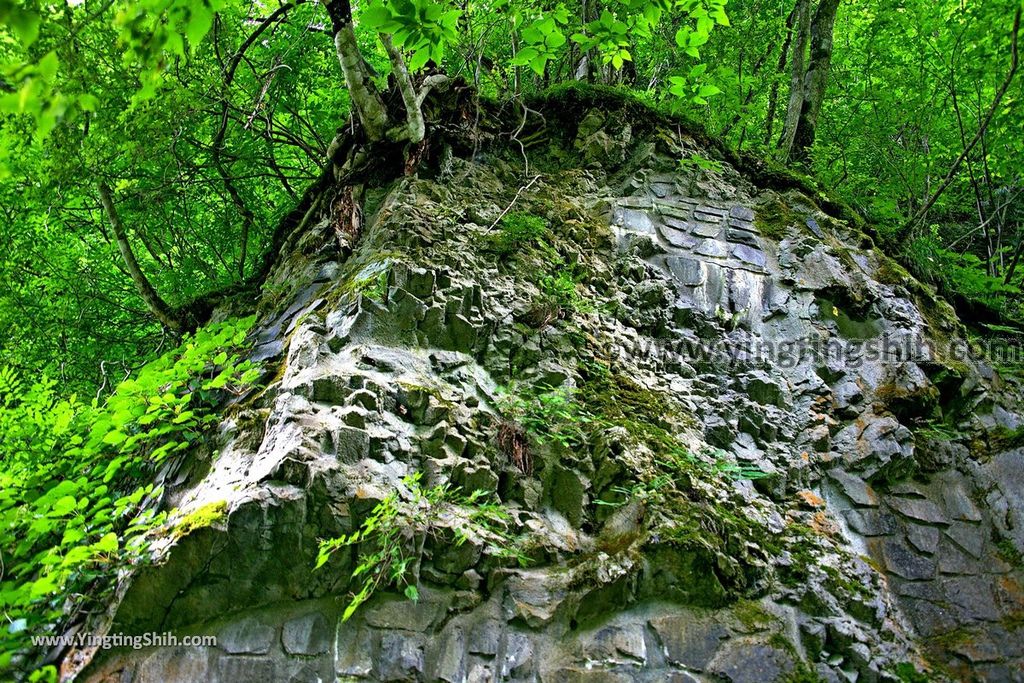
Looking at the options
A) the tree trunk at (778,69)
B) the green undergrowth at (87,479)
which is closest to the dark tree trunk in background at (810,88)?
the tree trunk at (778,69)

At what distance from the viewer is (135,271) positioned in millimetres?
5820

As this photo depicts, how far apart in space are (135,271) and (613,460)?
4557mm

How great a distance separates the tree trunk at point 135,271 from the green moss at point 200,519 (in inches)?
127

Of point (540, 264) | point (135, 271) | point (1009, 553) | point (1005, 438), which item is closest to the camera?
point (1009, 553)

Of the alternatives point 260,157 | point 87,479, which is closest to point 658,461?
point 87,479

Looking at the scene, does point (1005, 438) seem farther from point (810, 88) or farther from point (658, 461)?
point (810, 88)

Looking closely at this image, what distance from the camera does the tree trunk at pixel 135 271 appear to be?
18.8 feet

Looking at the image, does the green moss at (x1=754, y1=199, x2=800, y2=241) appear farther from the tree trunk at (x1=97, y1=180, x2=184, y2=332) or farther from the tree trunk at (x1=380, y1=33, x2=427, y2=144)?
the tree trunk at (x1=97, y1=180, x2=184, y2=332)

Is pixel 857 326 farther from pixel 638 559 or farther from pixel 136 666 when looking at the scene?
pixel 136 666

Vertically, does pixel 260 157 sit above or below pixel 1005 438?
above

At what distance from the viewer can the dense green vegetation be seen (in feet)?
12.5

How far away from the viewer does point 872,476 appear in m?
4.36

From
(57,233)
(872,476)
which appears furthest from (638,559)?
(57,233)

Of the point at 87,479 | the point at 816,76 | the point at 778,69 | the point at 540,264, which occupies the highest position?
the point at 816,76
